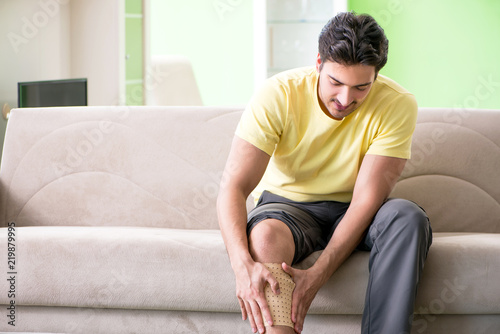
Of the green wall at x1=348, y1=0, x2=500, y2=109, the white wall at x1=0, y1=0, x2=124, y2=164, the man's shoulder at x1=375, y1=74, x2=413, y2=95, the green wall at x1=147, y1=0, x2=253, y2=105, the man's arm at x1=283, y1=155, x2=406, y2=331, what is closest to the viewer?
the man's arm at x1=283, y1=155, x2=406, y2=331

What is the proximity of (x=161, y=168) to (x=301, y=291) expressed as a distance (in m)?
0.93

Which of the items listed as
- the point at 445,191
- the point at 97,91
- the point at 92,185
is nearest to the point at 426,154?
the point at 445,191

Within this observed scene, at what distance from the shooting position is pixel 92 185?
2.32 meters

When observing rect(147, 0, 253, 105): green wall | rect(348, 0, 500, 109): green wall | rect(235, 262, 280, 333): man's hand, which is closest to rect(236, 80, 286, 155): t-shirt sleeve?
rect(235, 262, 280, 333): man's hand

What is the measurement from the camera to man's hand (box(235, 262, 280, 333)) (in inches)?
58.9

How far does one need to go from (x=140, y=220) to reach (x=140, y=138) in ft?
0.99

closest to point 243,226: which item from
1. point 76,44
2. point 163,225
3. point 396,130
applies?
point 396,130

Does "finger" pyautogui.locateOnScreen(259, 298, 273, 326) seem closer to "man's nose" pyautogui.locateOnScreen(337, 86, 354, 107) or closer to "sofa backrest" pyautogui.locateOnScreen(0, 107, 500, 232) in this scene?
"man's nose" pyautogui.locateOnScreen(337, 86, 354, 107)

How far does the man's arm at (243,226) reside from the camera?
1513mm

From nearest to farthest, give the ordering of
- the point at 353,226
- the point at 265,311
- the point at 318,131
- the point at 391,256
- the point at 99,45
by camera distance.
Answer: the point at 265,311 < the point at 391,256 < the point at 353,226 < the point at 318,131 < the point at 99,45

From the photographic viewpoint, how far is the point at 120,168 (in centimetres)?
233

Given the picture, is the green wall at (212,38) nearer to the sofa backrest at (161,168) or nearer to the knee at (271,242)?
the sofa backrest at (161,168)

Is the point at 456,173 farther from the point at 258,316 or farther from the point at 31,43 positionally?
the point at 31,43

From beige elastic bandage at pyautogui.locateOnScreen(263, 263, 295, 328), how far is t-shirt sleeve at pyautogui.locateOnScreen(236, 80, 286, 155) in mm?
365
